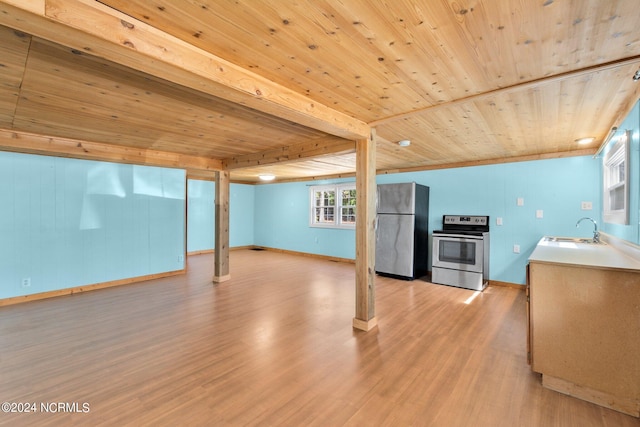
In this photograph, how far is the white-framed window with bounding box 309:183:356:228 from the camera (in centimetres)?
711

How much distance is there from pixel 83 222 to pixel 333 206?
5043 mm

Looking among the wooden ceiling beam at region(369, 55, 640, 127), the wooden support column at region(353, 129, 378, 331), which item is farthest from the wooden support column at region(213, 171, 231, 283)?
the wooden ceiling beam at region(369, 55, 640, 127)

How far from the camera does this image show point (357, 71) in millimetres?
1930

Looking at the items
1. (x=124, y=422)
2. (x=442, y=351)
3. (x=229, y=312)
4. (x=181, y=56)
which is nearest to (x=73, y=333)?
(x=229, y=312)

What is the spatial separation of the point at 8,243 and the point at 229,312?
323cm

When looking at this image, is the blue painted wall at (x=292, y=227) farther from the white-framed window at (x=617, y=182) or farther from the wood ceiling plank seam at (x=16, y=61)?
the wood ceiling plank seam at (x=16, y=61)

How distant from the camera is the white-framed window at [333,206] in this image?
23.3 ft

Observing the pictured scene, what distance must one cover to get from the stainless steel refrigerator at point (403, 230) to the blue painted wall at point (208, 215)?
16.6 ft

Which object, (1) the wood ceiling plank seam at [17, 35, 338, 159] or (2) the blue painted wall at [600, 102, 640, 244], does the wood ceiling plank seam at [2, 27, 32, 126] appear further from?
(2) the blue painted wall at [600, 102, 640, 244]

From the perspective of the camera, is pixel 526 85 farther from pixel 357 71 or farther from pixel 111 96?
pixel 111 96

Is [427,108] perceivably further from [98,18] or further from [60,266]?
[60,266]

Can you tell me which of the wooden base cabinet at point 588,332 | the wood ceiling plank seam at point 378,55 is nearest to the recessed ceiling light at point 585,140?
the wooden base cabinet at point 588,332

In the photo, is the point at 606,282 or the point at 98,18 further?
the point at 606,282

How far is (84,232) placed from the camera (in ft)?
14.8
